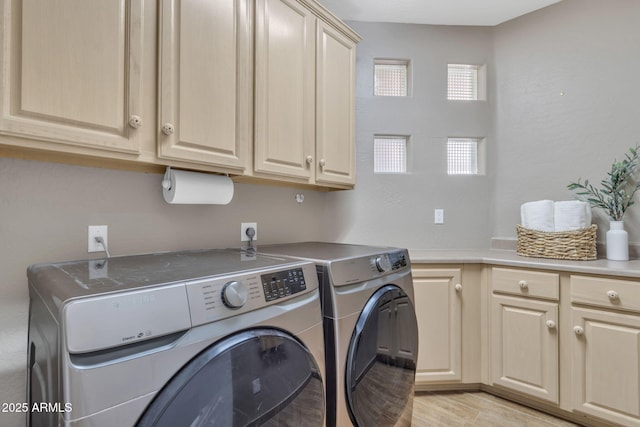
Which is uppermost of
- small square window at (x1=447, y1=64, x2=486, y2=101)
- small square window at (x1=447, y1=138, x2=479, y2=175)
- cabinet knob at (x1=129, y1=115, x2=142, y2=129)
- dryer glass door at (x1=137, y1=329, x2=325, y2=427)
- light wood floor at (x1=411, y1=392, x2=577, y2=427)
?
small square window at (x1=447, y1=64, x2=486, y2=101)

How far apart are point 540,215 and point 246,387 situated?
216cm

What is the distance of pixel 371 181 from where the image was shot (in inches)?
96.4

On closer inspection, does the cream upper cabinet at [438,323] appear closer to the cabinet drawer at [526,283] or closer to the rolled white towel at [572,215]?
the cabinet drawer at [526,283]

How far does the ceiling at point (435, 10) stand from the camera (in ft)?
7.35

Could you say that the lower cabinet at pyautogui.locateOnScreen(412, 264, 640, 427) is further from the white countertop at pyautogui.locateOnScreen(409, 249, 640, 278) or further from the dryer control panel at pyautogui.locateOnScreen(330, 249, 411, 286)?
the dryer control panel at pyautogui.locateOnScreen(330, 249, 411, 286)

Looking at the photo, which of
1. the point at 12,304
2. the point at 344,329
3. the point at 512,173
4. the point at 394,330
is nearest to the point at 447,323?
the point at 394,330

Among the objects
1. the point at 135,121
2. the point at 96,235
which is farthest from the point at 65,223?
the point at 135,121

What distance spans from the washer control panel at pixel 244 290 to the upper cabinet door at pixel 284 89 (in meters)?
0.67

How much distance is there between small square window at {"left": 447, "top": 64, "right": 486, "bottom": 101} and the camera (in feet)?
8.56

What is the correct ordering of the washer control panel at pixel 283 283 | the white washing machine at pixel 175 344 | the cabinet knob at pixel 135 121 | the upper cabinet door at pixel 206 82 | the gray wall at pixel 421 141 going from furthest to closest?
the gray wall at pixel 421 141, the upper cabinet door at pixel 206 82, the cabinet knob at pixel 135 121, the washer control panel at pixel 283 283, the white washing machine at pixel 175 344

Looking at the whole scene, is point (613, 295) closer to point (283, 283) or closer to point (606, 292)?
point (606, 292)

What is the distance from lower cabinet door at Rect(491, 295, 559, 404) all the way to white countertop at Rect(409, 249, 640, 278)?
219 millimetres

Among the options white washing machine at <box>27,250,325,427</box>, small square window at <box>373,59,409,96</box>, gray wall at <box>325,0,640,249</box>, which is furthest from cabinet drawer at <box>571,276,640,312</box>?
small square window at <box>373,59,409,96</box>

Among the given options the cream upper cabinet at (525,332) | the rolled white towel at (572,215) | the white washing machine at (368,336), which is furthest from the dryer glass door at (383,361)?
the rolled white towel at (572,215)
